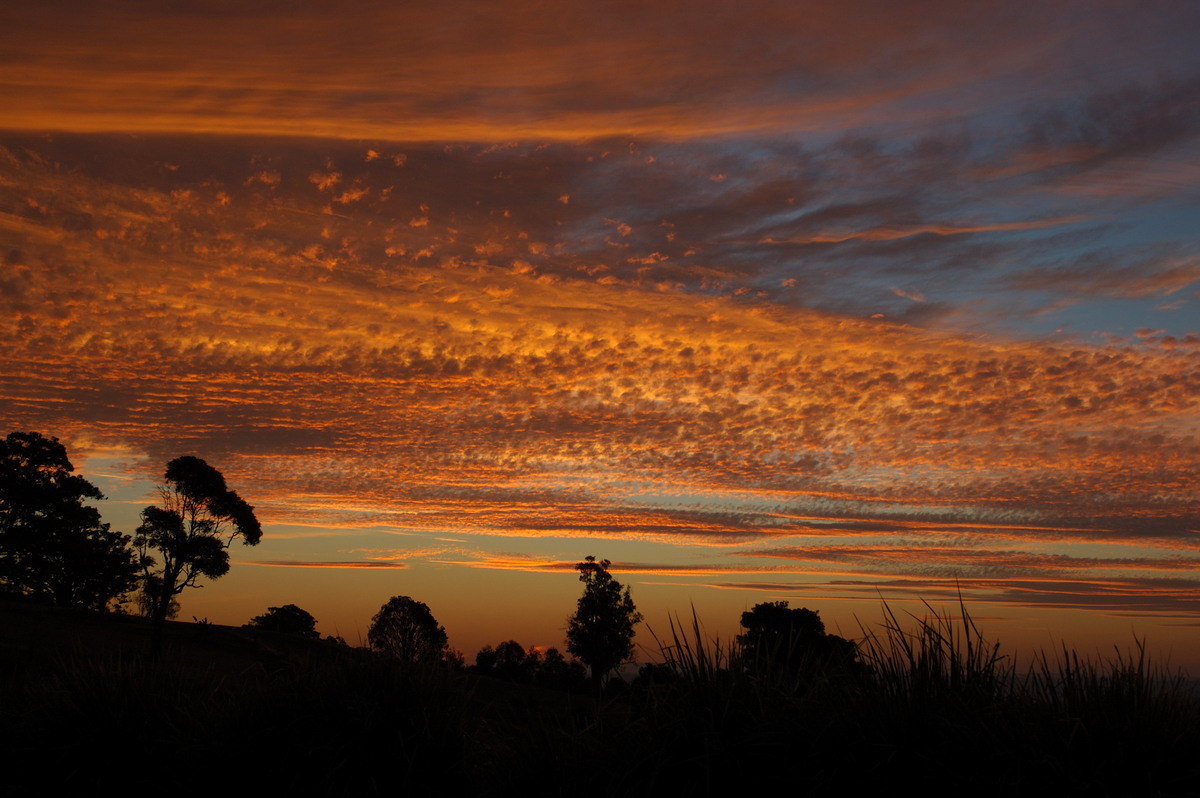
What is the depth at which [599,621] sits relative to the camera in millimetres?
68188

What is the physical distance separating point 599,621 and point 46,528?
4054 centimetres

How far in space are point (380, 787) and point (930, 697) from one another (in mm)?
6257

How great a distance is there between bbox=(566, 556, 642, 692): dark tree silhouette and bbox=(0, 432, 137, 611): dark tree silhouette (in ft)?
122

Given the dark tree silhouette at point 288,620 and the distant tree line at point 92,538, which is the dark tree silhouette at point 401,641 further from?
the dark tree silhouette at point 288,620

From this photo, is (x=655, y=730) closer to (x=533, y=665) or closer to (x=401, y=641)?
(x=401, y=641)

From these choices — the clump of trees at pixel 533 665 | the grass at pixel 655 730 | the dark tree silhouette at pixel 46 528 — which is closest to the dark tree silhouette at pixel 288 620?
the clump of trees at pixel 533 665

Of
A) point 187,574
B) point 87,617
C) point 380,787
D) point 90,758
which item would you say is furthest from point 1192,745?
point 87,617

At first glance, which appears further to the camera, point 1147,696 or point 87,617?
point 87,617

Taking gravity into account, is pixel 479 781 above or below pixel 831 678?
below

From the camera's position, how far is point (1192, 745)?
708cm

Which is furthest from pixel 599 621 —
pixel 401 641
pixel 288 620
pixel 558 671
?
pixel 401 641

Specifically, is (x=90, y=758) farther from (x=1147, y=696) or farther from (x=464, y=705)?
(x=1147, y=696)

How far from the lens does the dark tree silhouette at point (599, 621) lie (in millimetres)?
68125

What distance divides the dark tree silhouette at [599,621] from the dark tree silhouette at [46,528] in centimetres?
3726
